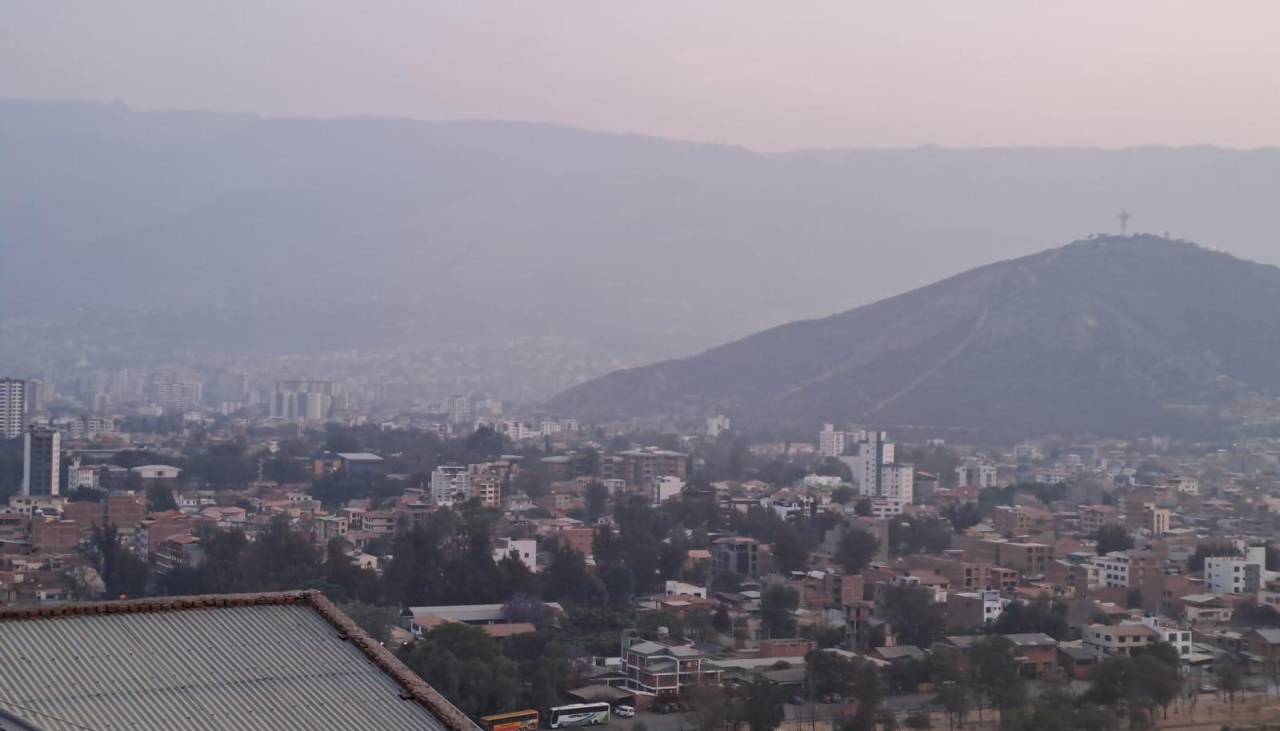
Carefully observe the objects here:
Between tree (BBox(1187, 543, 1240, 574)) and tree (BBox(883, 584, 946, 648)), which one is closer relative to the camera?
tree (BBox(883, 584, 946, 648))

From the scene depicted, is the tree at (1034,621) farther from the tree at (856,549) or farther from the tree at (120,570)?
the tree at (120,570)

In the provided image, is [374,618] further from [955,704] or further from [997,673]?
[997,673]

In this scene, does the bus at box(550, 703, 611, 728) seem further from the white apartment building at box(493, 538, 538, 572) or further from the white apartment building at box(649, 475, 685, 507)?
the white apartment building at box(649, 475, 685, 507)

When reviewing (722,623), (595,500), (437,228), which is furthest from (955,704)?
(437,228)

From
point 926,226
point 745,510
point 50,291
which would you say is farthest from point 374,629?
point 926,226

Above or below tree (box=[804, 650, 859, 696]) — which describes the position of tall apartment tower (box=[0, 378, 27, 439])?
above

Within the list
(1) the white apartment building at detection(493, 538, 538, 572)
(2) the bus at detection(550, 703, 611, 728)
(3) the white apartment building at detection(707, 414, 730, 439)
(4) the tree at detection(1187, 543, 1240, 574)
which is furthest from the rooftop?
(2) the bus at detection(550, 703, 611, 728)

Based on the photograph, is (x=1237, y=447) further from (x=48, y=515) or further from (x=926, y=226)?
(x=926, y=226)

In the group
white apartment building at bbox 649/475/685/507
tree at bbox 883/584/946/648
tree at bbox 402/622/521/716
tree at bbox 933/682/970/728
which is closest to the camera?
tree at bbox 402/622/521/716
